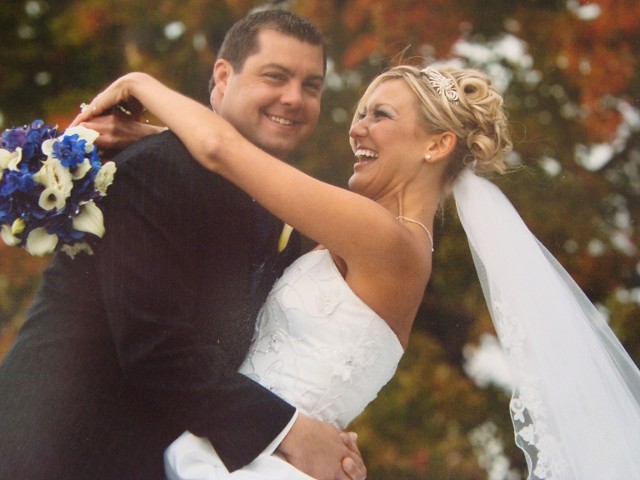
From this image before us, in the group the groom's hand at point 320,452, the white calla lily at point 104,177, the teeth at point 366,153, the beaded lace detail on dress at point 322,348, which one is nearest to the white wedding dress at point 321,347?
the beaded lace detail on dress at point 322,348

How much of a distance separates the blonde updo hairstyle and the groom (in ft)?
2.81

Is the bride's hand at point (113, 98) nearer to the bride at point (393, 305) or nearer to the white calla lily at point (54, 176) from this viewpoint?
the bride at point (393, 305)

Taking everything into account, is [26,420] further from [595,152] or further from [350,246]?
[595,152]

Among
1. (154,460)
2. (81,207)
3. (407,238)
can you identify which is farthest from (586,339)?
(81,207)

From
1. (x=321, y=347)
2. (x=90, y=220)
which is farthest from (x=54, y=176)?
(x=321, y=347)

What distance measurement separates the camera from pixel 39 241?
2395 millimetres

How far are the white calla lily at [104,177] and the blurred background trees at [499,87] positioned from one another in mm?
2661

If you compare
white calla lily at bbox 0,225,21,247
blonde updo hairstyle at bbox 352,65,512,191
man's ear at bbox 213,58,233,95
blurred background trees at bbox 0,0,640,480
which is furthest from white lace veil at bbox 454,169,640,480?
blurred background trees at bbox 0,0,640,480

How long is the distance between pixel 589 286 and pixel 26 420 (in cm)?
416

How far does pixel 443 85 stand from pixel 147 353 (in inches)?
56.8

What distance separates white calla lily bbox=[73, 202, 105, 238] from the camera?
2373 mm

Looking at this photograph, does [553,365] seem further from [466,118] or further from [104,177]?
[104,177]

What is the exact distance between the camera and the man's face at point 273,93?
3.02m

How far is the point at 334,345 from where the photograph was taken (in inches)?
104
